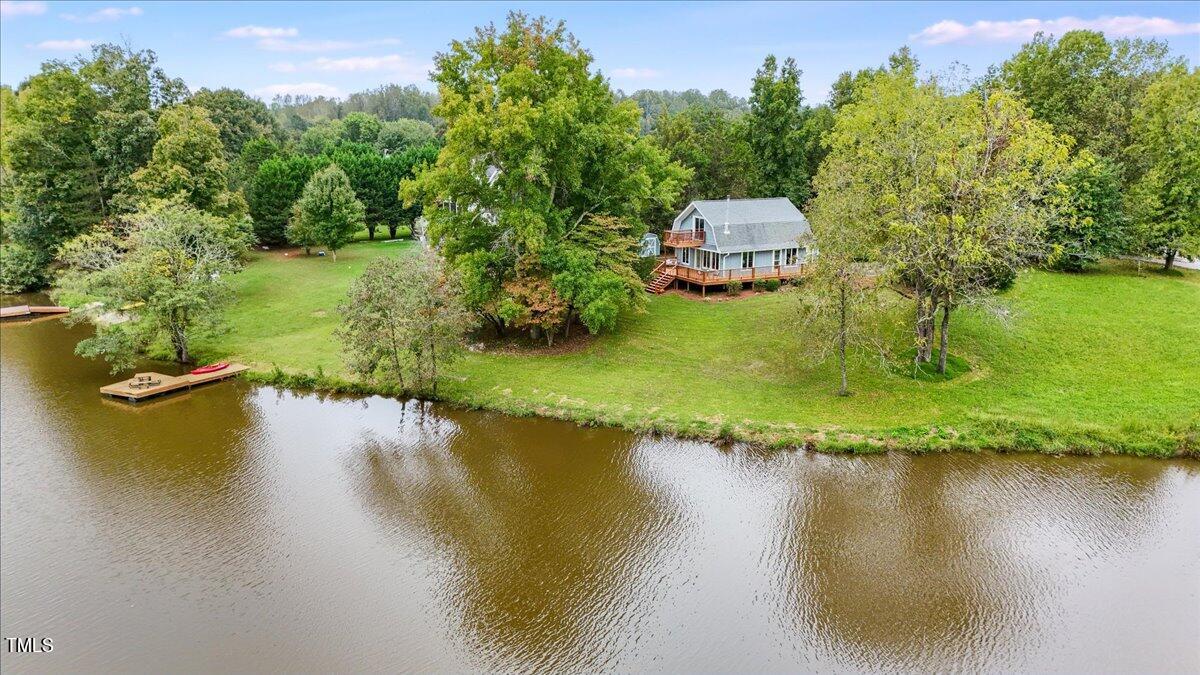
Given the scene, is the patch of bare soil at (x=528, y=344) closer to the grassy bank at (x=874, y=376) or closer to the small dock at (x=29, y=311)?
the grassy bank at (x=874, y=376)

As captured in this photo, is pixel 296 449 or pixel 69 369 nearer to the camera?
pixel 296 449

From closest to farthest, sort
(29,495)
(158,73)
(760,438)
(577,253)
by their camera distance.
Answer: (29,495)
(760,438)
(577,253)
(158,73)

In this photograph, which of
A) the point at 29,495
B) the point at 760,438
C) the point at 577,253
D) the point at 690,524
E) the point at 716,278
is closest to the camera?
the point at 690,524

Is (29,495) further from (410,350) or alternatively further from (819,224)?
(819,224)

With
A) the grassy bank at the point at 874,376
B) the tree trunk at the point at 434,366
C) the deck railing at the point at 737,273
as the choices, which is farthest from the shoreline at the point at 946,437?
the deck railing at the point at 737,273

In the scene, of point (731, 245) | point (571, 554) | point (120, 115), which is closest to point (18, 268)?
point (120, 115)

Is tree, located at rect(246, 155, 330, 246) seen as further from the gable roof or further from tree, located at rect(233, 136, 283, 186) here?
the gable roof

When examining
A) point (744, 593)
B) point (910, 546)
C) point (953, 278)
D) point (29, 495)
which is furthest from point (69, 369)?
point (953, 278)
